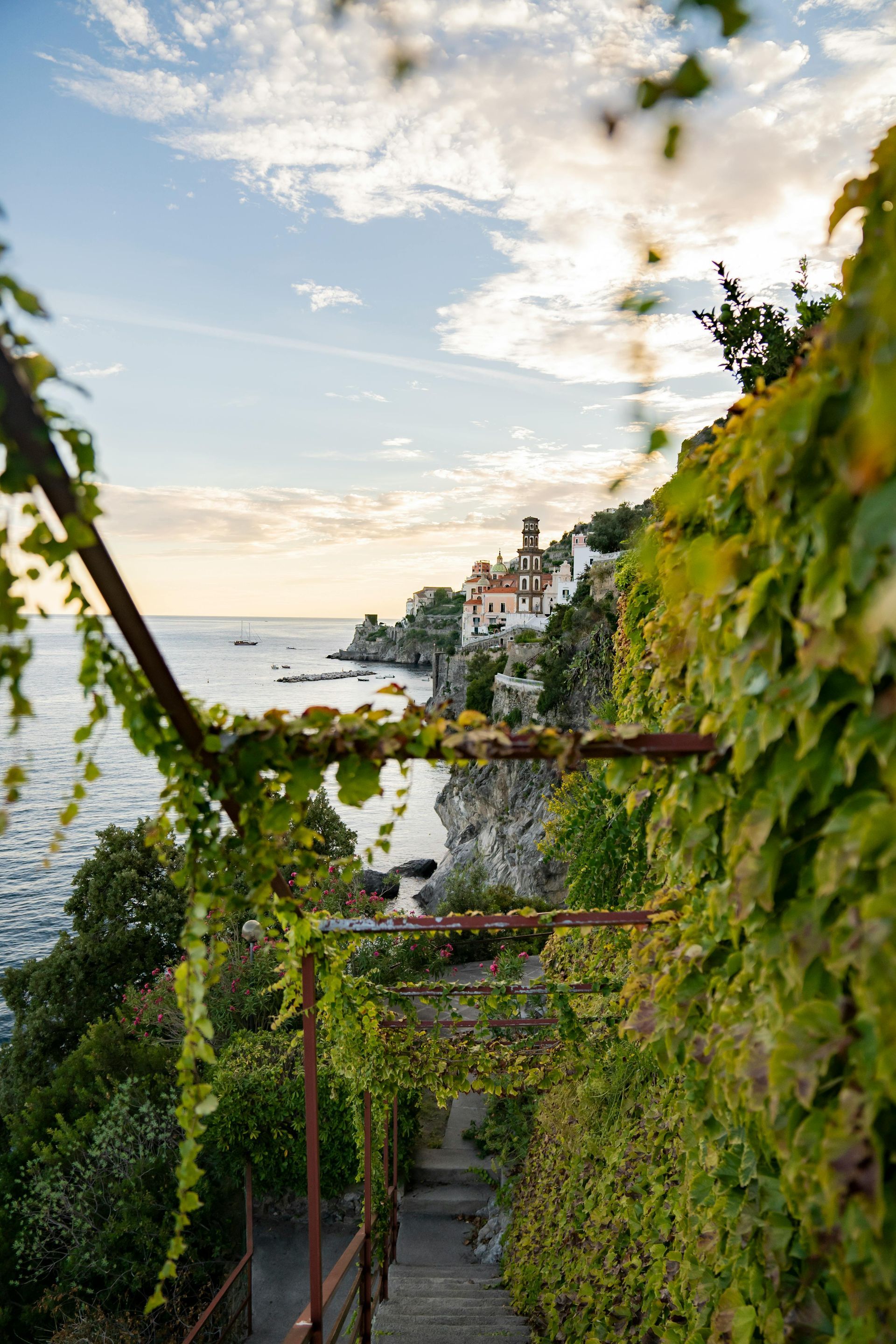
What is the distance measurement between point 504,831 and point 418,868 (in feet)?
20.3

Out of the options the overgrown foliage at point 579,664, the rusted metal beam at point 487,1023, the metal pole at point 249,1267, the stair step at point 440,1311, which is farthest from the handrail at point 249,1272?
the overgrown foliage at point 579,664

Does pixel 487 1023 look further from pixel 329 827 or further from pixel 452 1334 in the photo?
pixel 329 827

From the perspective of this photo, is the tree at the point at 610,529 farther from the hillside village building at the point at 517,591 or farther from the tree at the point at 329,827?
the tree at the point at 329,827

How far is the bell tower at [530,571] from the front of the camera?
43.5 metres

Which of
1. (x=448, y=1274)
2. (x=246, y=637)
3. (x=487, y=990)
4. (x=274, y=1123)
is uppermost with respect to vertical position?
(x=246, y=637)

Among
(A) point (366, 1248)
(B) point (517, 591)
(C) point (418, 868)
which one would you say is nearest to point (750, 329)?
(A) point (366, 1248)

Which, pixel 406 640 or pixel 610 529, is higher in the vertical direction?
pixel 406 640

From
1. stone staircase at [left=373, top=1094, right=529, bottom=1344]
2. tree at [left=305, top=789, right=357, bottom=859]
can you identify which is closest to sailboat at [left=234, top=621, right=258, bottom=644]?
tree at [left=305, top=789, right=357, bottom=859]

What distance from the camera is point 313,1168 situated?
240cm

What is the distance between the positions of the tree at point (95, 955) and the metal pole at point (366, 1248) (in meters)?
7.57

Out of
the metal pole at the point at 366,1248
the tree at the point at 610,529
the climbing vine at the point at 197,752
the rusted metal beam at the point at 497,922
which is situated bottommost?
the metal pole at the point at 366,1248

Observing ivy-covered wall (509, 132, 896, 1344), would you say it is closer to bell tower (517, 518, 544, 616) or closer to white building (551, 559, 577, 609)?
white building (551, 559, 577, 609)

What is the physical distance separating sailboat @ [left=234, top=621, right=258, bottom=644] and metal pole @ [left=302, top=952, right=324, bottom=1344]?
380 feet

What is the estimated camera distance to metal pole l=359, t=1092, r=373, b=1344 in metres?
3.76
